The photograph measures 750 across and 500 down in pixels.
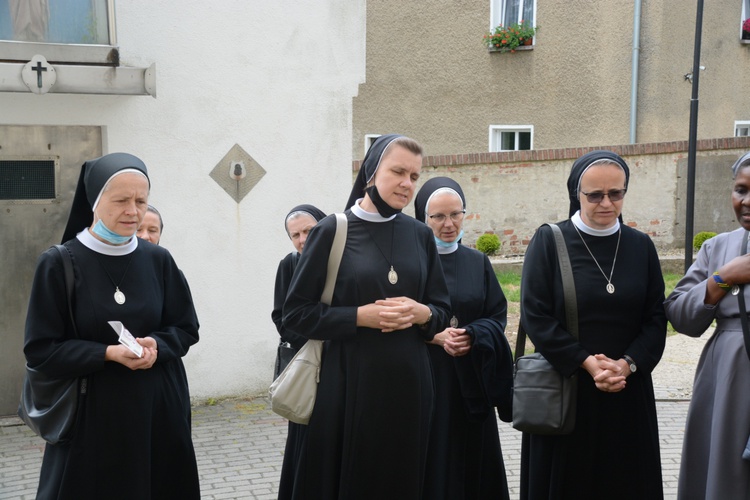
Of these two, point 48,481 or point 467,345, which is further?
point 467,345

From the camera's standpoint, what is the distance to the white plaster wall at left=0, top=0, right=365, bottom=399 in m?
8.25

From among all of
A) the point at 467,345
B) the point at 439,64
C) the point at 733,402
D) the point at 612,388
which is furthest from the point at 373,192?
the point at 439,64

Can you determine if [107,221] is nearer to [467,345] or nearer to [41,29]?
[467,345]

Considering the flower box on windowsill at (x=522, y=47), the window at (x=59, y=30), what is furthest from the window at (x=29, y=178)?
the flower box on windowsill at (x=522, y=47)

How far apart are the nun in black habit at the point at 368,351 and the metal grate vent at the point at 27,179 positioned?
4387mm

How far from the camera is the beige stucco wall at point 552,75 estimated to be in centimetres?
2016

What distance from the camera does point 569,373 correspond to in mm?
4621

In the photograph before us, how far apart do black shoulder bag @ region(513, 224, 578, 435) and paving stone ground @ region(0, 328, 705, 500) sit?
1.80 metres

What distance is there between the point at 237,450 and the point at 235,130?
295 centimetres

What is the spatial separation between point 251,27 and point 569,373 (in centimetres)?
522

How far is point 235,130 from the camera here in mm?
8594

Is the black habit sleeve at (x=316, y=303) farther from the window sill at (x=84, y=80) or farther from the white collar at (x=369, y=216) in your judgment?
the window sill at (x=84, y=80)

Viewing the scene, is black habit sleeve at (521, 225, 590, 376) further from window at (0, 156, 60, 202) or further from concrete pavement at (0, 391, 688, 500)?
window at (0, 156, 60, 202)

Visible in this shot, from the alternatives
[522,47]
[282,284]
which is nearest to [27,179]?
[282,284]
